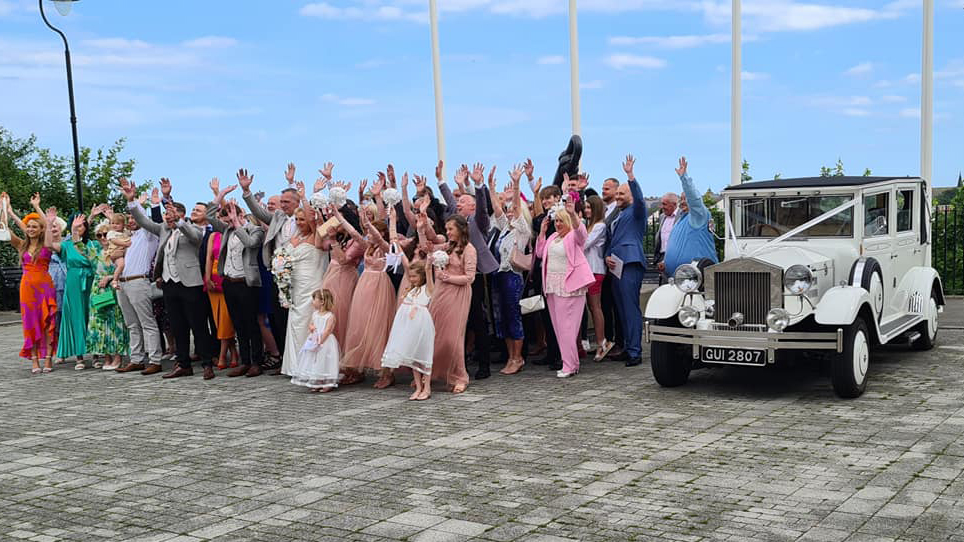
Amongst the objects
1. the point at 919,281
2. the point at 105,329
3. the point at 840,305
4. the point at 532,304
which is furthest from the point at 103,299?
the point at 919,281

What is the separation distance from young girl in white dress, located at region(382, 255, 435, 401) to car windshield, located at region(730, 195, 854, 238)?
338cm

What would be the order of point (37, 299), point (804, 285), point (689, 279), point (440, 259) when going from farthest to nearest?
point (37, 299) → point (440, 259) → point (689, 279) → point (804, 285)

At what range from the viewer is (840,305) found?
8.68 metres

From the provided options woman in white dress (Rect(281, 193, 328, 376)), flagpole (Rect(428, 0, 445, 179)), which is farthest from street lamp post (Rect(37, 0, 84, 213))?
woman in white dress (Rect(281, 193, 328, 376))

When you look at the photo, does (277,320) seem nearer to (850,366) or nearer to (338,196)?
(338,196)

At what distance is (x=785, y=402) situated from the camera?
8.71 meters

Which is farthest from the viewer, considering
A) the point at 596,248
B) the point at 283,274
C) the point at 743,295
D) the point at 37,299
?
the point at 37,299

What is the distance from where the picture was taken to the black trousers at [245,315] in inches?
456

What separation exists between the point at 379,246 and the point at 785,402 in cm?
435

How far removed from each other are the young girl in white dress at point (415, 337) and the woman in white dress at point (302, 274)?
1.44 m

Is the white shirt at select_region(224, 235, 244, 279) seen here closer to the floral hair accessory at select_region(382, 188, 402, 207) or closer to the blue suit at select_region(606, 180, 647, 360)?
the floral hair accessory at select_region(382, 188, 402, 207)

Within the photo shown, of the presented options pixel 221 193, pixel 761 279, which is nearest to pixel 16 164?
pixel 221 193

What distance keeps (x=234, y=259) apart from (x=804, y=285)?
251 inches

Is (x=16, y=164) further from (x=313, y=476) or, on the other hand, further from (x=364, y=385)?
(x=313, y=476)
